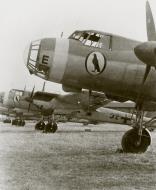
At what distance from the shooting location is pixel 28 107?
91.8 ft

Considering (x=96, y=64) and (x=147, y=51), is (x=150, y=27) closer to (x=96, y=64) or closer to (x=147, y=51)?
(x=147, y=51)

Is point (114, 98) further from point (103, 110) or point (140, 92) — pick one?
point (103, 110)

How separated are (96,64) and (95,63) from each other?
39 mm

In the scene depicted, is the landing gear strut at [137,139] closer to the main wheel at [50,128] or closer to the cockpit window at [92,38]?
the cockpit window at [92,38]

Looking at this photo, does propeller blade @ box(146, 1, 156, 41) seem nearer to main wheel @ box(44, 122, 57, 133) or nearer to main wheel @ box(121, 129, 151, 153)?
main wheel @ box(121, 129, 151, 153)

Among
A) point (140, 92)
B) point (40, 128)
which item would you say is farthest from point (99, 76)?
point (40, 128)

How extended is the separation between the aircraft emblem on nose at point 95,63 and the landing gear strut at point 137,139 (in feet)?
8.65

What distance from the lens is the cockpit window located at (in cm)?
959

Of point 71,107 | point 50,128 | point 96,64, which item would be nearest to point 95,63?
point 96,64

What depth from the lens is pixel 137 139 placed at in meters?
11.4

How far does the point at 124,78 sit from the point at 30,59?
8.26 ft

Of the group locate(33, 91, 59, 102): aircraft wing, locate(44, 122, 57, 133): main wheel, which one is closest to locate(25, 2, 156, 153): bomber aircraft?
locate(44, 122, 57, 133): main wheel

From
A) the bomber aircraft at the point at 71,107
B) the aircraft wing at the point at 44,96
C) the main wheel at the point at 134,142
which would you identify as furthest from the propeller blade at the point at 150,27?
the aircraft wing at the point at 44,96

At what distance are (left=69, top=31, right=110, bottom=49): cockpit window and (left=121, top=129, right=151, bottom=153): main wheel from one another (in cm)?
325
